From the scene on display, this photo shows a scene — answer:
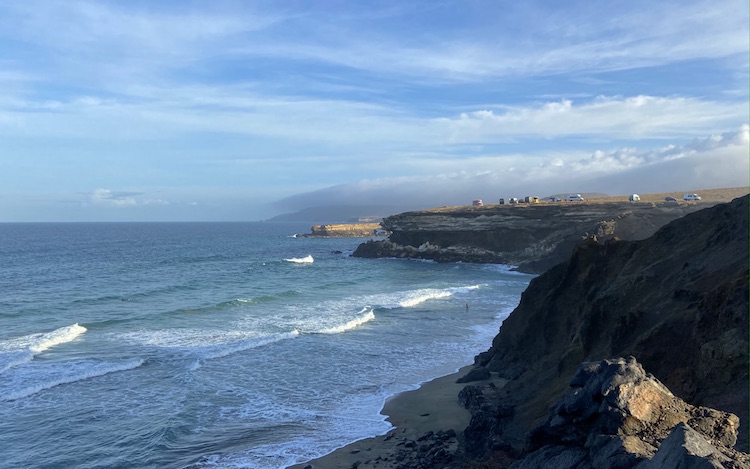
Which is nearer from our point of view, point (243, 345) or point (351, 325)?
point (243, 345)

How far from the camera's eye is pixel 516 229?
73.4 m

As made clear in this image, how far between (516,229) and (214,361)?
185 ft

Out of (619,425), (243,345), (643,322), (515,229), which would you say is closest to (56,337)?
(243,345)

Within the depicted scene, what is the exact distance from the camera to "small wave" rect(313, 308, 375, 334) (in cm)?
2962

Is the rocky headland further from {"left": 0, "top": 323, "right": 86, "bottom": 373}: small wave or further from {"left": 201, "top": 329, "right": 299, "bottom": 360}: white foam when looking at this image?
{"left": 0, "top": 323, "right": 86, "bottom": 373}: small wave

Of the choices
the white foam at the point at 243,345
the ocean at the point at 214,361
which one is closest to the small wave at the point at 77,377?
the ocean at the point at 214,361

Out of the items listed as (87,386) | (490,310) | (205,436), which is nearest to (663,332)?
(205,436)

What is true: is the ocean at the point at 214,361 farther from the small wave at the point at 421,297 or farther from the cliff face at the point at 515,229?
the cliff face at the point at 515,229

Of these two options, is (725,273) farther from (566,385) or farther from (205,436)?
(205,436)

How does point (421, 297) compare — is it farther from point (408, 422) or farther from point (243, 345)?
point (408, 422)

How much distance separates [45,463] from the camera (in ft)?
45.6

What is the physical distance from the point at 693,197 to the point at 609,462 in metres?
84.5

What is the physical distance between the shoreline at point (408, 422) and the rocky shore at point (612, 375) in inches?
2.7

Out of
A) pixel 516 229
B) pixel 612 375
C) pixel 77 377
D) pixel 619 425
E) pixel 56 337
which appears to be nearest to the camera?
pixel 619 425
